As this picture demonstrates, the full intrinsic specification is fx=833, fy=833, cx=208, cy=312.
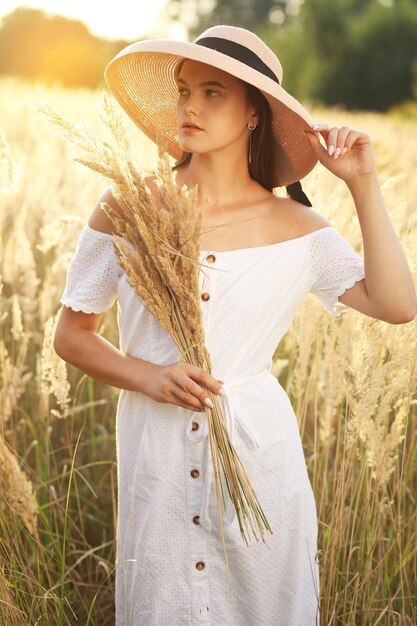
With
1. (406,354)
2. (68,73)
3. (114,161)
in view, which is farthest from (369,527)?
(68,73)

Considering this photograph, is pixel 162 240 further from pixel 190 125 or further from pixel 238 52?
pixel 238 52

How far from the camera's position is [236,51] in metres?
2.01

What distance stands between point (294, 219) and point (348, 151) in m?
0.23

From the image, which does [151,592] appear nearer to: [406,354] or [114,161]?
[406,354]

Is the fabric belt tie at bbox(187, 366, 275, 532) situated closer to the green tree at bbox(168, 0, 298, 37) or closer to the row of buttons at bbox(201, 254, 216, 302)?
the row of buttons at bbox(201, 254, 216, 302)

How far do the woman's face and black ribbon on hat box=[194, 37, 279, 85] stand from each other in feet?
0.16

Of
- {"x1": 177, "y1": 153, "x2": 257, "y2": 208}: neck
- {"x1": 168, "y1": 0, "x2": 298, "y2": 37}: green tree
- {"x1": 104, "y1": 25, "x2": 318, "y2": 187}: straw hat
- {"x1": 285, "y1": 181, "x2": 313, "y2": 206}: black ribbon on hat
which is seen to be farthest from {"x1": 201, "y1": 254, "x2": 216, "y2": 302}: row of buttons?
{"x1": 168, "y1": 0, "x2": 298, "y2": 37}: green tree

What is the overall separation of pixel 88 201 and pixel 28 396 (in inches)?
47.4

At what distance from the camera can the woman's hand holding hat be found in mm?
1903

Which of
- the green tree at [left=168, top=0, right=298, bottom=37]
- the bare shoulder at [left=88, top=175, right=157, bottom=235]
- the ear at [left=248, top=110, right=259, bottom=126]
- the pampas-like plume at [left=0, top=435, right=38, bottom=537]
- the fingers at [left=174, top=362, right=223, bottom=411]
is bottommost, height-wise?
the pampas-like plume at [left=0, top=435, right=38, bottom=537]

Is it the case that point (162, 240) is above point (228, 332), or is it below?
above

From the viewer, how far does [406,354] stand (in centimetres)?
211

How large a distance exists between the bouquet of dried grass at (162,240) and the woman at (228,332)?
161mm

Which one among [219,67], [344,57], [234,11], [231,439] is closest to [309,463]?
[231,439]
